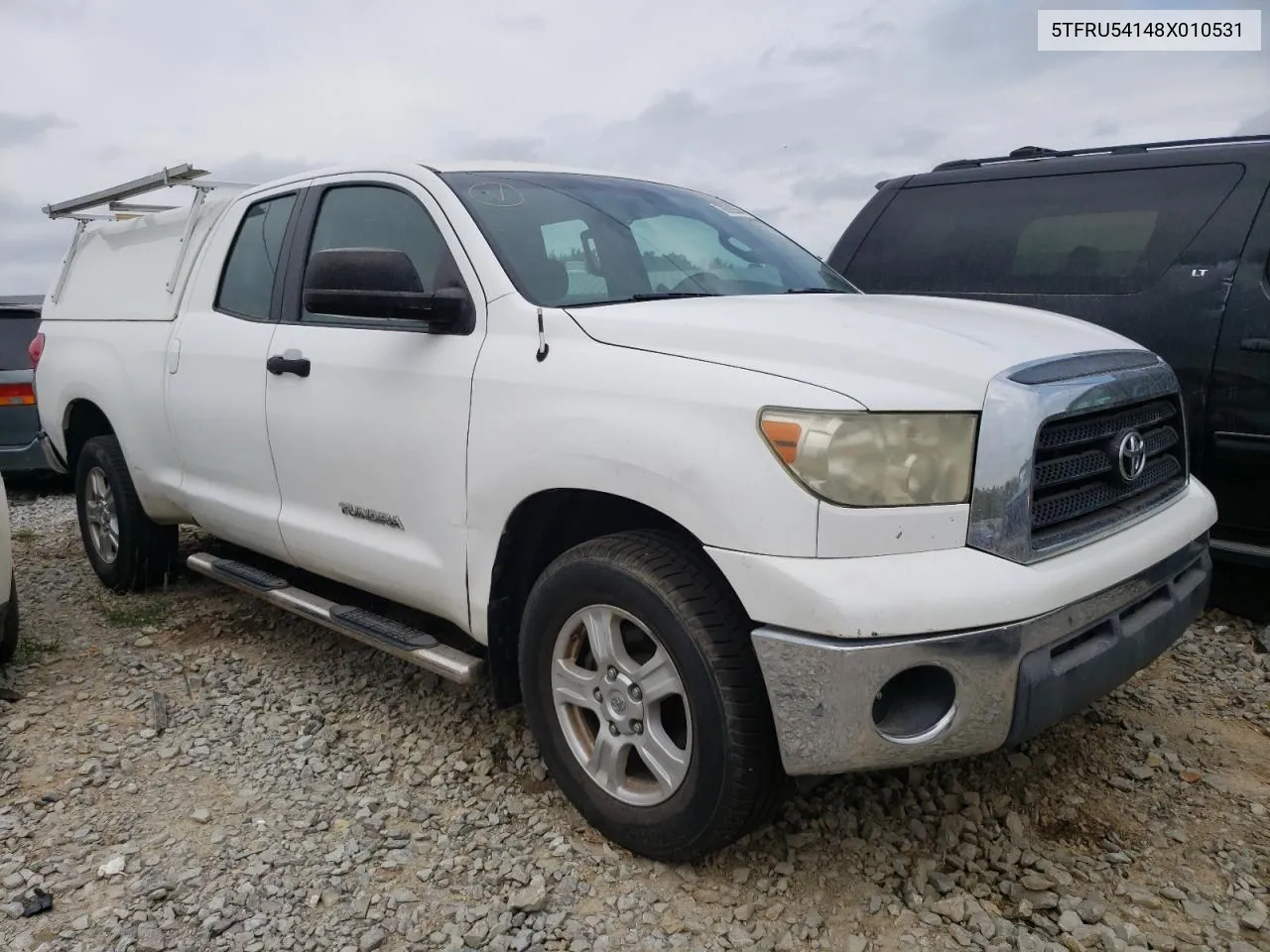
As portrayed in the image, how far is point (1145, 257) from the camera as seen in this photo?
→ 399cm

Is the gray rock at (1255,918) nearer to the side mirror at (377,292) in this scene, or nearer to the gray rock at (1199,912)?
the gray rock at (1199,912)

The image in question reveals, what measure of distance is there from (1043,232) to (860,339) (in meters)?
2.50

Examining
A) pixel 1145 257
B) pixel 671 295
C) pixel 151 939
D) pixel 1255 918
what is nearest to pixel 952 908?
pixel 1255 918

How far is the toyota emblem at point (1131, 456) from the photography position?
2.41 metres

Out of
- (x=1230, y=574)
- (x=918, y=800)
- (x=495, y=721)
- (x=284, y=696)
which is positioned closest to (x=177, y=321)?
(x=284, y=696)

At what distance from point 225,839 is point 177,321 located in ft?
7.44

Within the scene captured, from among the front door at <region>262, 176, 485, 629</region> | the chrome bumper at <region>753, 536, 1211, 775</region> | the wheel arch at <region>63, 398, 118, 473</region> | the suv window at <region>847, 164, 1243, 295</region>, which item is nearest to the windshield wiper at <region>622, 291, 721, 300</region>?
the front door at <region>262, 176, 485, 629</region>

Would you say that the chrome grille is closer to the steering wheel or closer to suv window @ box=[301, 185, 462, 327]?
the steering wheel

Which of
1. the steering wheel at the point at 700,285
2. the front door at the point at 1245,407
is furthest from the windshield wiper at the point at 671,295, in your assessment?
the front door at the point at 1245,407

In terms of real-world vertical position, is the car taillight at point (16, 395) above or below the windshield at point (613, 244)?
below

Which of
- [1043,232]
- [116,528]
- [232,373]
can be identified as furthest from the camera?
[116,528]

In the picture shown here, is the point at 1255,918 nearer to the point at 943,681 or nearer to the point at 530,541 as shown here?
the point at 943,681

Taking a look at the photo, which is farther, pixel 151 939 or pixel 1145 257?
pixel 1145 257

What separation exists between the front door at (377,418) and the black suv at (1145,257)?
8.07 feet
